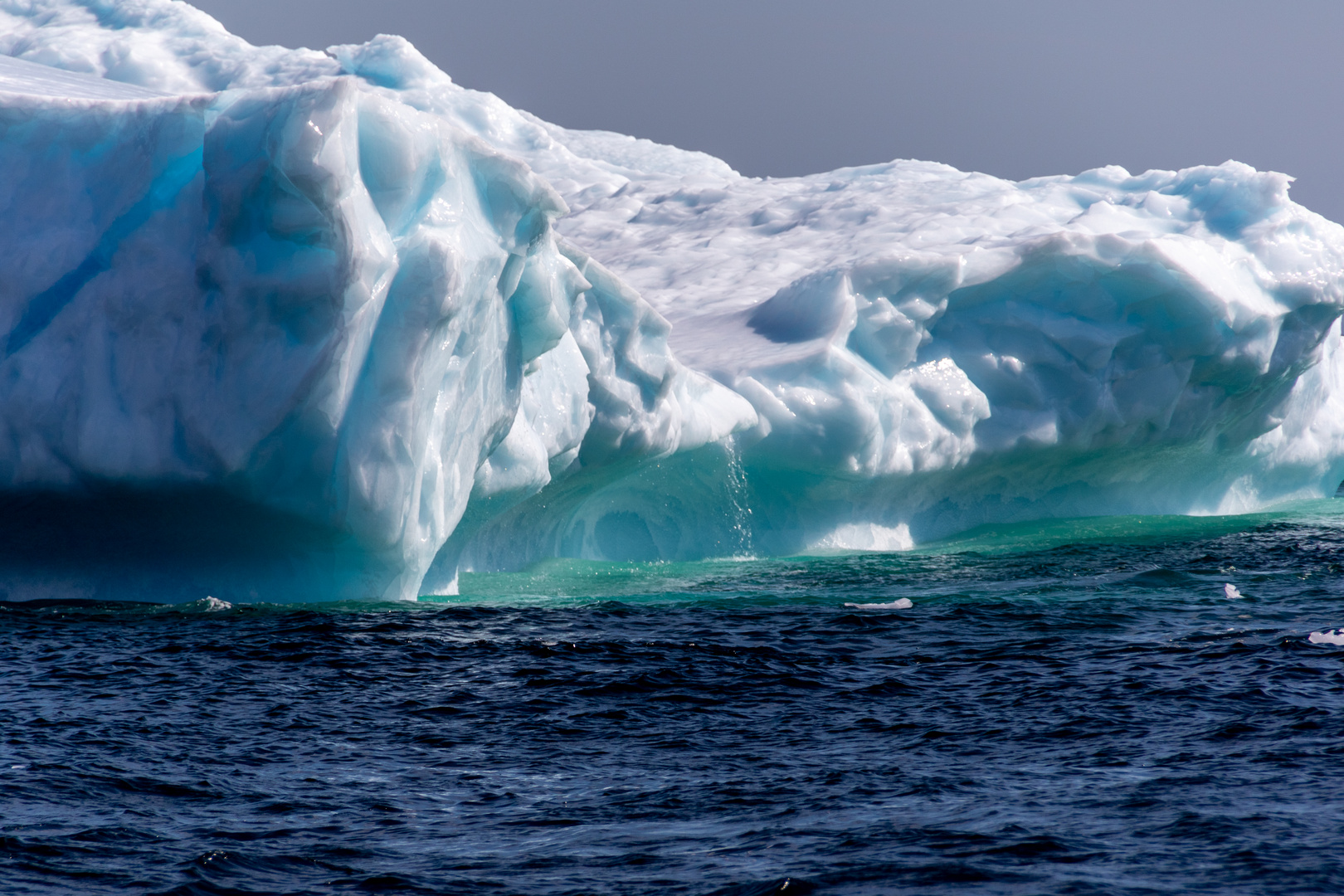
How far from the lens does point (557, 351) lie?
11242 mm

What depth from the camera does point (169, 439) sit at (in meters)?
8.50

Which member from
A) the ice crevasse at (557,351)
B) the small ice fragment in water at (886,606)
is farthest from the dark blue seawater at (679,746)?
the ice crevasse at (557,351)

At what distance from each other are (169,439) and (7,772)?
3.49m

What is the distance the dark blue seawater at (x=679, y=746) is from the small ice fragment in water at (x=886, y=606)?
3.3 inches

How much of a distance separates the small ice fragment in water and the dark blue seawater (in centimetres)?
8

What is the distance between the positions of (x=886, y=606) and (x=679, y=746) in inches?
150

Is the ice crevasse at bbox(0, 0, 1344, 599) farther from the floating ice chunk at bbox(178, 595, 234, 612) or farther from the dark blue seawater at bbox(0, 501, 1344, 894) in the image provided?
the dark blue seawater at bbox(0, 501, 1344, 894)

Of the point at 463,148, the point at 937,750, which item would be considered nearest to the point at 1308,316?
the point at 463,148

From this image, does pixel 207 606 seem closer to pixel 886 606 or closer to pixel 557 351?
pixel 557 351

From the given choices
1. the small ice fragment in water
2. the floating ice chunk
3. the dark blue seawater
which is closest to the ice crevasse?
the floating ice chunk

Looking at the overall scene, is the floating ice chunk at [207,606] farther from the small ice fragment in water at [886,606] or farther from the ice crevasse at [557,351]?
the small ice fragment in water at [886,606]

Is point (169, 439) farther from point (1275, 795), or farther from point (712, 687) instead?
point (1275, 795)

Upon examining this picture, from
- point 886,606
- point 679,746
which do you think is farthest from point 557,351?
point 679,746

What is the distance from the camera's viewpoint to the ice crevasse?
849 cm
